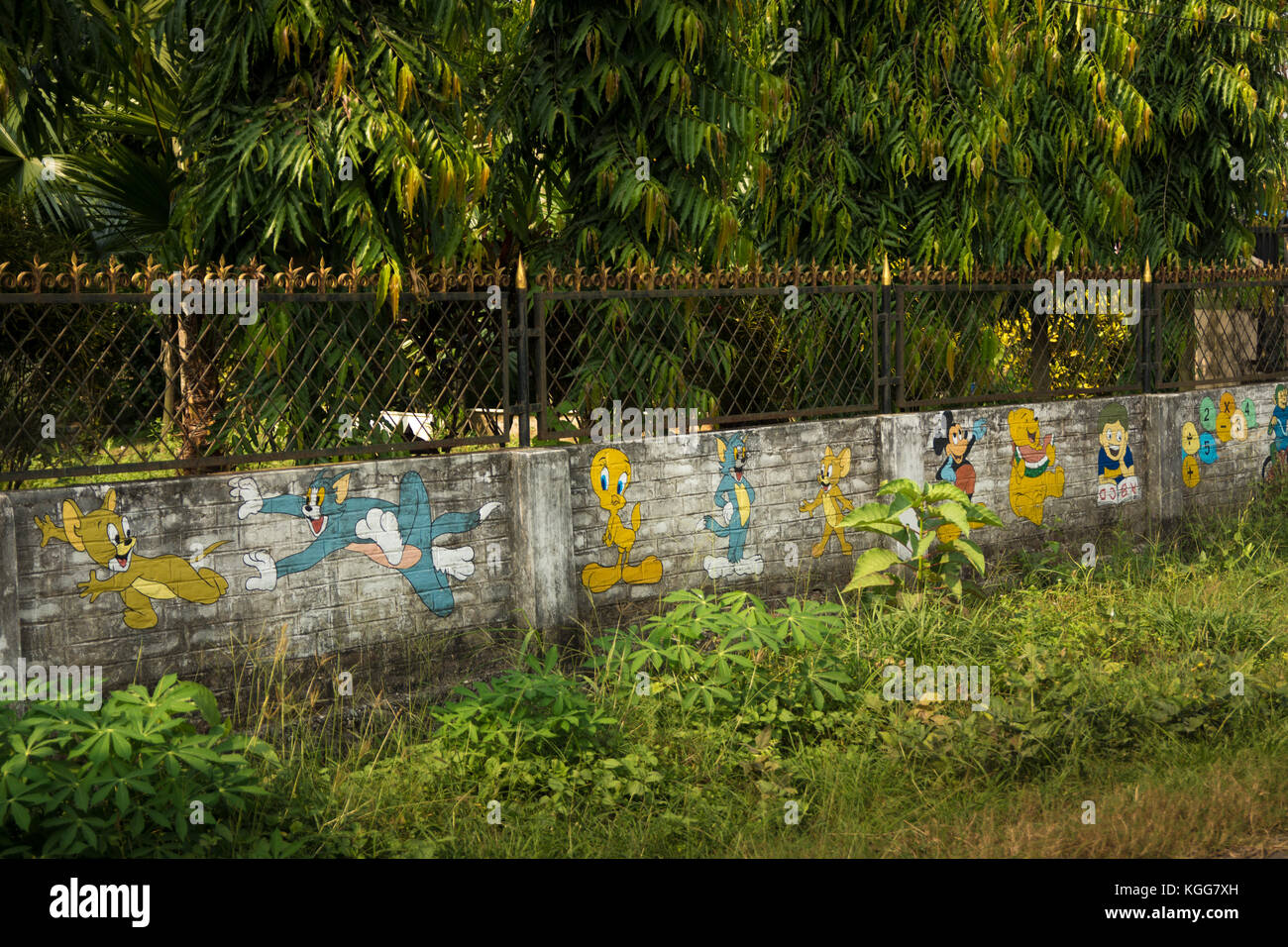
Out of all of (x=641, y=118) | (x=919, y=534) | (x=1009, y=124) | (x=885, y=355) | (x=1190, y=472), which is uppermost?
(x=1009, y=124)

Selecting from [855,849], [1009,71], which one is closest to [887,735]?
[855,849]

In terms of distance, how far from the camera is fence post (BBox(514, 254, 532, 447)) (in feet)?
22.8

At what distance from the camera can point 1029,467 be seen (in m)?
9.43

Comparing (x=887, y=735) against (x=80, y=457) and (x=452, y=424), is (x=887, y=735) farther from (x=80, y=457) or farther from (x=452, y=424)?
(x=80, y=457)

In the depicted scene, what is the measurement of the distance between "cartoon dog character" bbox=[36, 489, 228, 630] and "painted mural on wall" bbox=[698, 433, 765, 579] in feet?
10.2

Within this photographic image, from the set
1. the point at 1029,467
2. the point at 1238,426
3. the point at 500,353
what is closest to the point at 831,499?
the point at 1029,467

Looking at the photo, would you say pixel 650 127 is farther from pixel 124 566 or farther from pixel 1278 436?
pixel 1278 436

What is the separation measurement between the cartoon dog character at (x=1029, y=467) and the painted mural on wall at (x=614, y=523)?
3396 mm

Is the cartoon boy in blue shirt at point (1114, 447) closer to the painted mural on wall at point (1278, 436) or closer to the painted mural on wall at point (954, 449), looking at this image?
the painted mural on wall at point (954, 449)

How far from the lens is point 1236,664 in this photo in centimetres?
646

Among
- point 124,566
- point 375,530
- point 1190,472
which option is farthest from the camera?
point 1190,472

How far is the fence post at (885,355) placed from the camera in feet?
28.6

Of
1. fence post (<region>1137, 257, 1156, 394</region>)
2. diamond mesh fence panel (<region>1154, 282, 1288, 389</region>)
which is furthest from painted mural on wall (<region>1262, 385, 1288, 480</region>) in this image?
fence post (<region>1137, 257, 1156, 394</region>)

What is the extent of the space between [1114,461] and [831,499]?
3.08 metres
